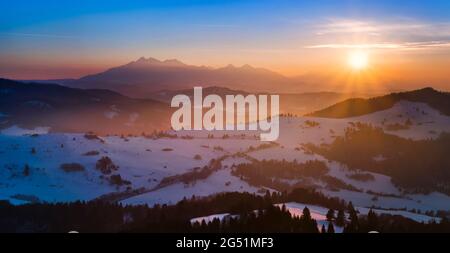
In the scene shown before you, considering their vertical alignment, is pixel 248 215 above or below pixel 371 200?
above

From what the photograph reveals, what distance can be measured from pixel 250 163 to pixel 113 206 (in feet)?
234

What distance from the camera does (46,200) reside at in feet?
493

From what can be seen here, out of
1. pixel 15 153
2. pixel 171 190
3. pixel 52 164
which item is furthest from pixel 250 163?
pixel 15 153

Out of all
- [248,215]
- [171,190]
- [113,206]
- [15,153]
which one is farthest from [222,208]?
[15,153]

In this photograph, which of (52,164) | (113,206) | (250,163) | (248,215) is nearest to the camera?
(248,215)

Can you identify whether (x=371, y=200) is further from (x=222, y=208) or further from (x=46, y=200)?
(x=46, y=200)

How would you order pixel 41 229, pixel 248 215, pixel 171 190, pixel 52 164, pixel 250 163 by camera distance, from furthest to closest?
pixel 250 163
pixel 52 164
pixel 171 190
pixel 41 229
pixel 248 215

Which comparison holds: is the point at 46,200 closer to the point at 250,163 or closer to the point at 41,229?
the point at 41,229

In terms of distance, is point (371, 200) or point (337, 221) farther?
point (371, 200)

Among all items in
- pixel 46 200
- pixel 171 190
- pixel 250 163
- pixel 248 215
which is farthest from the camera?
pixel 250 163

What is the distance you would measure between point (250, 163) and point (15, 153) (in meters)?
78.8

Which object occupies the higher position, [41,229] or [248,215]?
[248,215]

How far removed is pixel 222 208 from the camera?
11194 centimetres

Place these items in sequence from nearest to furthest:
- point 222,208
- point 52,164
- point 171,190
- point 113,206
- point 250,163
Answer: point 222,208 → point 113,206 → point 171,190 → point 52,164 → point 250,163
